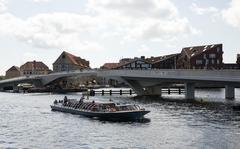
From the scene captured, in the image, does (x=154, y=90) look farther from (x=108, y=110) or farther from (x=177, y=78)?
(x=108, y=110)

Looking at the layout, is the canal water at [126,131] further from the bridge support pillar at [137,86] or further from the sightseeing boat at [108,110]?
the bridge support pillar at [137,86]

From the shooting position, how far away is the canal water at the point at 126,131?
54.0 m

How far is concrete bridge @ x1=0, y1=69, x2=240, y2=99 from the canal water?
8133mm

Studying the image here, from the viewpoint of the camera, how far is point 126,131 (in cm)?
6475

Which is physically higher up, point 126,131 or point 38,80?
point 38,80

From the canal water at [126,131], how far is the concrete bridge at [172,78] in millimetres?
8133

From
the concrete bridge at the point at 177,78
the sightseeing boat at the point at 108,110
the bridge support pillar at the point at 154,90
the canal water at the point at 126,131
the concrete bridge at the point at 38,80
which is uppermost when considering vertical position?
the concrete bridge at the point at 38,80

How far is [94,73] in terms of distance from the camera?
513 ft

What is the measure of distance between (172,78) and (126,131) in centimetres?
4906

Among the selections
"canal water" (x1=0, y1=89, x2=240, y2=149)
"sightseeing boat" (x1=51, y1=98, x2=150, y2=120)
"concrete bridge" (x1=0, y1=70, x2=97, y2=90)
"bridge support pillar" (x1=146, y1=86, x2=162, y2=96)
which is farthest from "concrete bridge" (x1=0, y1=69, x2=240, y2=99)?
"sightseeing boat" (x1=51, y1=98, x2=150, y2=120)

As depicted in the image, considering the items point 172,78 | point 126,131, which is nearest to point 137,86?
point 172,78

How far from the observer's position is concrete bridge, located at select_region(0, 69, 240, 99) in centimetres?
9531

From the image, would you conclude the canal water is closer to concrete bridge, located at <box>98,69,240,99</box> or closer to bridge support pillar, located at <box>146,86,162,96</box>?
concrete bridge, located at <box>98,69,240,99</box>

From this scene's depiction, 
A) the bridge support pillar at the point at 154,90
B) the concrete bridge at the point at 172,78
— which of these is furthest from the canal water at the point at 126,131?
the bridge support pillar at the point at 154,90
